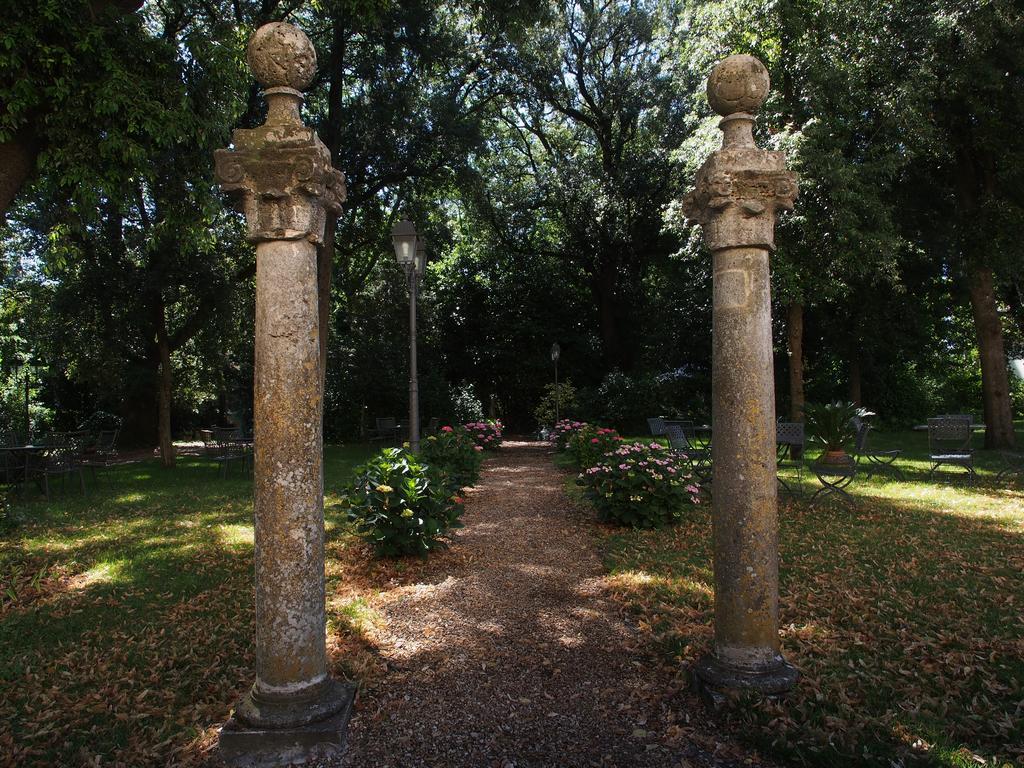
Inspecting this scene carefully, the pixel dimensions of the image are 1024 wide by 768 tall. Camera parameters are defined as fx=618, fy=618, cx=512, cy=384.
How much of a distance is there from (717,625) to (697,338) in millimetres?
17832

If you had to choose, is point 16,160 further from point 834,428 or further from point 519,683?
point 834,428

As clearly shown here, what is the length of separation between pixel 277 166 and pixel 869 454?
404 inches

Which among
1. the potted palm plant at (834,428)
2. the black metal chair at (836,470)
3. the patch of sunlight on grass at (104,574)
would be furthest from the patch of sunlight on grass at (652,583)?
the patch of sunlight on grass at (104,574)

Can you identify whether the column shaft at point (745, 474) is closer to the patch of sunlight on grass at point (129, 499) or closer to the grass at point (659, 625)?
the grass at point (659, 625)

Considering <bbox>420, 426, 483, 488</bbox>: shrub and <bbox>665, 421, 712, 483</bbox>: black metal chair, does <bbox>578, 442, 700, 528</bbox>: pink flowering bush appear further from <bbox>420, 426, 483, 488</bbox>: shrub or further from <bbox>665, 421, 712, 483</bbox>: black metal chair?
<bbox>420, 426, 483, 488</bbox>: shrub

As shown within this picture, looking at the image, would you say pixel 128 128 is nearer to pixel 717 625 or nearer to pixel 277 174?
pixel 277 174

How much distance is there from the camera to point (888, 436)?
19219 mm

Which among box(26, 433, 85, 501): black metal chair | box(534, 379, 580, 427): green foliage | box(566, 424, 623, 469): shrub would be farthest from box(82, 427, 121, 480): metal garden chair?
box(534, 379, 580, 427): green foliage

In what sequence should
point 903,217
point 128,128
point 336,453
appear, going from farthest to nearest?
1. point 336,453
2. point 903,217
3. point 128,128

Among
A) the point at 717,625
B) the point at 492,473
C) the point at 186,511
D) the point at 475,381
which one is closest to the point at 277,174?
the point at 717,625

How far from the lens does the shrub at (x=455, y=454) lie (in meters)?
9.83

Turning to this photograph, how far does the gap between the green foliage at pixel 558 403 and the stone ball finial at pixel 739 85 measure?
53.9 ft

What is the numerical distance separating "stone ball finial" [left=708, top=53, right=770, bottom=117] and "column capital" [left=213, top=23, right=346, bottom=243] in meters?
2.05

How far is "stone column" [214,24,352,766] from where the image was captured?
2877 millimetres
